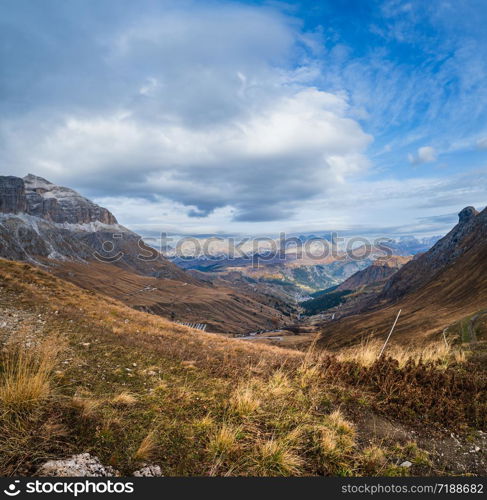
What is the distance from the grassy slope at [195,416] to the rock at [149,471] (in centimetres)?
11

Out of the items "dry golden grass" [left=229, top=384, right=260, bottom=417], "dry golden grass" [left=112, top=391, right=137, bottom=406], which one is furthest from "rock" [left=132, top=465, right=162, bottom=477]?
"dry golden grass" [left=112, top=391, right=137, bottom=406]

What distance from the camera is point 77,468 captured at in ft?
12.8

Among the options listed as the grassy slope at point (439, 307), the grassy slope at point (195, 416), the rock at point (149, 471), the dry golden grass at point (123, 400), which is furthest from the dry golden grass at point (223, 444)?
the grassy slope at point (439, 307)

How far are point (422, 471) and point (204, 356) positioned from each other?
8.42 m

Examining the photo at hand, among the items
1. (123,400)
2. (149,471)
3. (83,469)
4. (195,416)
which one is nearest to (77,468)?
(83,469)

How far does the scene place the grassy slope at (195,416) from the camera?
448cm

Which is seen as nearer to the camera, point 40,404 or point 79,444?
point 79,444

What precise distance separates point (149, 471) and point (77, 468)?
39.8 inches

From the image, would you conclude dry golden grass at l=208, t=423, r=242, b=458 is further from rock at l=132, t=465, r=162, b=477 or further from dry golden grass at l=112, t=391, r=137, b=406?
dry golden grass at l=112, t=391, r=137, b=406

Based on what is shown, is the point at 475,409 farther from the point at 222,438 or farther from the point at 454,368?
the point at 222,438

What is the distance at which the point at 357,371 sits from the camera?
346 inches

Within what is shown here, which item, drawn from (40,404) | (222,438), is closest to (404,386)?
(222,438)

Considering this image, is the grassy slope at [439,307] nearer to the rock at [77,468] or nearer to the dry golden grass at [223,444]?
the dry golden grass at [223,444]

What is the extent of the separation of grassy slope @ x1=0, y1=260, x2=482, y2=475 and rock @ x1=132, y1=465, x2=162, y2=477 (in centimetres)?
11
